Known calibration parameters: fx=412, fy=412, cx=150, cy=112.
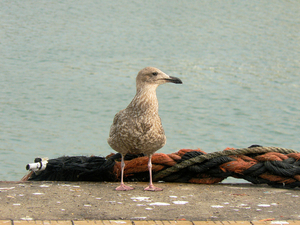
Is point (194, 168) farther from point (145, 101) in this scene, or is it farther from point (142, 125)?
point (145, 101)

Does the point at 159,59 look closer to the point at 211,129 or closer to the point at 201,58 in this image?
the point at 201,58

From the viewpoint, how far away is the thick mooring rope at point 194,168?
4.89 metres

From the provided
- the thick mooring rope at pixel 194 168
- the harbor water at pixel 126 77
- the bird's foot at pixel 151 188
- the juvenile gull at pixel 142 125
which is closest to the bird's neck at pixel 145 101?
the juvenile gull at pixel 142 125

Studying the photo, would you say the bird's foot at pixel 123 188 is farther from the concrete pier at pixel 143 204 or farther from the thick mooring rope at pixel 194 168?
the thick mooring rope at pixel 194 168

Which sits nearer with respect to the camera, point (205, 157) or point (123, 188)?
point (123, 188)

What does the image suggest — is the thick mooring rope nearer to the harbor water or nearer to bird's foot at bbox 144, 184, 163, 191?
bird's foot at bbox 144, 184, 163, 191

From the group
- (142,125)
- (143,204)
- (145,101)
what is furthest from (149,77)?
(143,204)

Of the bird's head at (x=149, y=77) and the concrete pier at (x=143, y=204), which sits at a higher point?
the bird's head at (x=149, y=77)

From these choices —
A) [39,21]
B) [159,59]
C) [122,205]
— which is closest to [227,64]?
[159,59]

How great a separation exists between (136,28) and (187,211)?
2203cm

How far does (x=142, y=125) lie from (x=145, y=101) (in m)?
0.31

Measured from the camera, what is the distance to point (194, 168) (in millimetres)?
4965

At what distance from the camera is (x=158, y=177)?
5145 mm

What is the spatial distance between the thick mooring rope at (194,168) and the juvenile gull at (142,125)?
24cm
